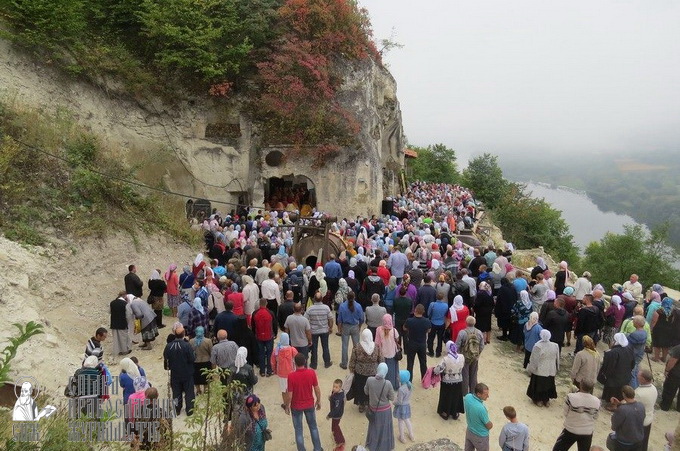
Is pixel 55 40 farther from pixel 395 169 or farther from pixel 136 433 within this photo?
pixel 395 169

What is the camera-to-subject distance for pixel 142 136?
19422mm

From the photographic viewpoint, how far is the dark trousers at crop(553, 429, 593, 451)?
6633 millimetres

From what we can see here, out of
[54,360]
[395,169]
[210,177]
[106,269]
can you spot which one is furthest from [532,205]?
[54,360]

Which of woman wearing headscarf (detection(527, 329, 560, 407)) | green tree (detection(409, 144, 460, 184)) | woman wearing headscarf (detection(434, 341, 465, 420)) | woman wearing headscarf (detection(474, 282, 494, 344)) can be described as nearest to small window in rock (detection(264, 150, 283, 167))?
woman wearing headscarf (detection(474, 282, 494, 344))

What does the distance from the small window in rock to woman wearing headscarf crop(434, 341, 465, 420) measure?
15.2 meters

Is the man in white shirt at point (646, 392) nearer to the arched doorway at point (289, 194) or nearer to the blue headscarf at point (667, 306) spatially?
the blue headscarf at point (667, 306)

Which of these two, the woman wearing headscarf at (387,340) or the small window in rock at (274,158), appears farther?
the small window in rock at (274,158)

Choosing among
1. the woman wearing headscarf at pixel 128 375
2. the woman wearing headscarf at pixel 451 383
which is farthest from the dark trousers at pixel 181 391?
the woman wearing headscarf at pixel 451 383

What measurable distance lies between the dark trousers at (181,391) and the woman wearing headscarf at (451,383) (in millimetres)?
4390

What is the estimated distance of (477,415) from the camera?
248 inches

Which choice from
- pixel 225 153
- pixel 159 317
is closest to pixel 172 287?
pixel 159 317

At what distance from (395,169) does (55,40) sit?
69.9 feet

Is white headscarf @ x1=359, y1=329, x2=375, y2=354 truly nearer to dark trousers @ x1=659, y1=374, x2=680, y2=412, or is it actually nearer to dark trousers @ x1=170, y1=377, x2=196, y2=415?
dark trousers @ x1=170, y1=377, x2=196, y2=415

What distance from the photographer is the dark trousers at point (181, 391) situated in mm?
7762
